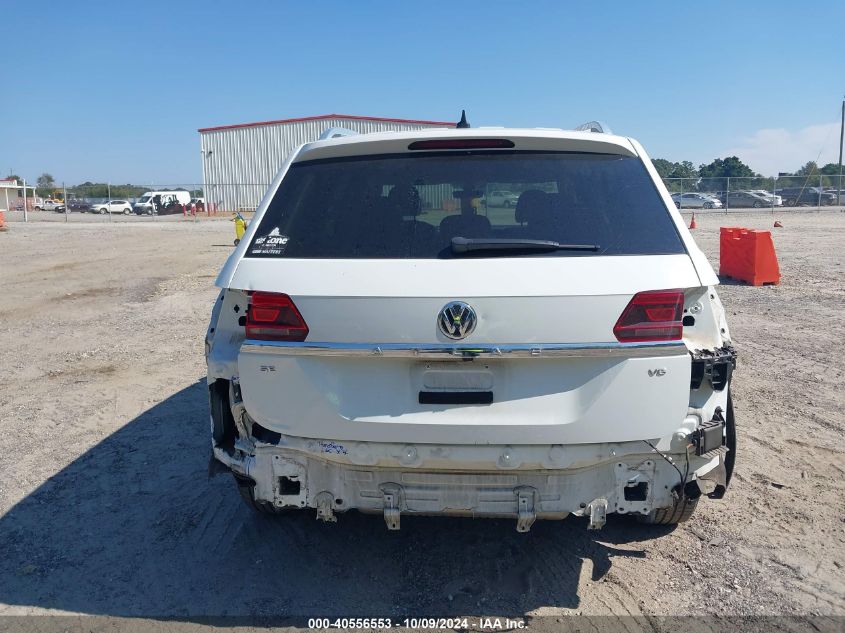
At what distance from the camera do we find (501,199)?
3.25 m

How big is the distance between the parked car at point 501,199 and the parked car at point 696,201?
43.8 m

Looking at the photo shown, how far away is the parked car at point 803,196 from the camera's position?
139 ft

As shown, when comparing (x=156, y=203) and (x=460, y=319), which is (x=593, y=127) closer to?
(x=460, y=319)

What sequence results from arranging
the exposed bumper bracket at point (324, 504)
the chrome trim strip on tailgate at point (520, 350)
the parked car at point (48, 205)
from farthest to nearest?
1. the parked car at point (48, 205)
2. the exposed bumper bracket at point (324, 504)
3. the chrome trim strip on tailgate at point (520, 350)

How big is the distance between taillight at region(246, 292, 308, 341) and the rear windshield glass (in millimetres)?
244

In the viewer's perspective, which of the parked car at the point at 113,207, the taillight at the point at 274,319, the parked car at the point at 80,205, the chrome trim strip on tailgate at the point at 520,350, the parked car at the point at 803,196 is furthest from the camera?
the parked car at the point at 80,205

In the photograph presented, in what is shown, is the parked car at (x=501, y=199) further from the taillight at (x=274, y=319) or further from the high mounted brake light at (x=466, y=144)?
the taillight at (x=274, y=319)

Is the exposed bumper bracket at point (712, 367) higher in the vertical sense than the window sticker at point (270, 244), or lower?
lower

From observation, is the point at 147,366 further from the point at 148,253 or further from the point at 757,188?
the point at 757,188

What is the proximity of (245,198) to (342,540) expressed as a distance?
46.5 metres

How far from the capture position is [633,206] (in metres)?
3.05

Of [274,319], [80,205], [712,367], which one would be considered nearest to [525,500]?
[712,367]

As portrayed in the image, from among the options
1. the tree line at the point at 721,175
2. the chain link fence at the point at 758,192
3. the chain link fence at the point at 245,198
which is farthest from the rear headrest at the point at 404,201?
the chain link fence at the point at 758,192

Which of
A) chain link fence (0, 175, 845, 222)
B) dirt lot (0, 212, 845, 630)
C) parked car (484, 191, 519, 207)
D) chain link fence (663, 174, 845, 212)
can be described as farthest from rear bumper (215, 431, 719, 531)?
chain link fence (663, 174, 845, 212)
